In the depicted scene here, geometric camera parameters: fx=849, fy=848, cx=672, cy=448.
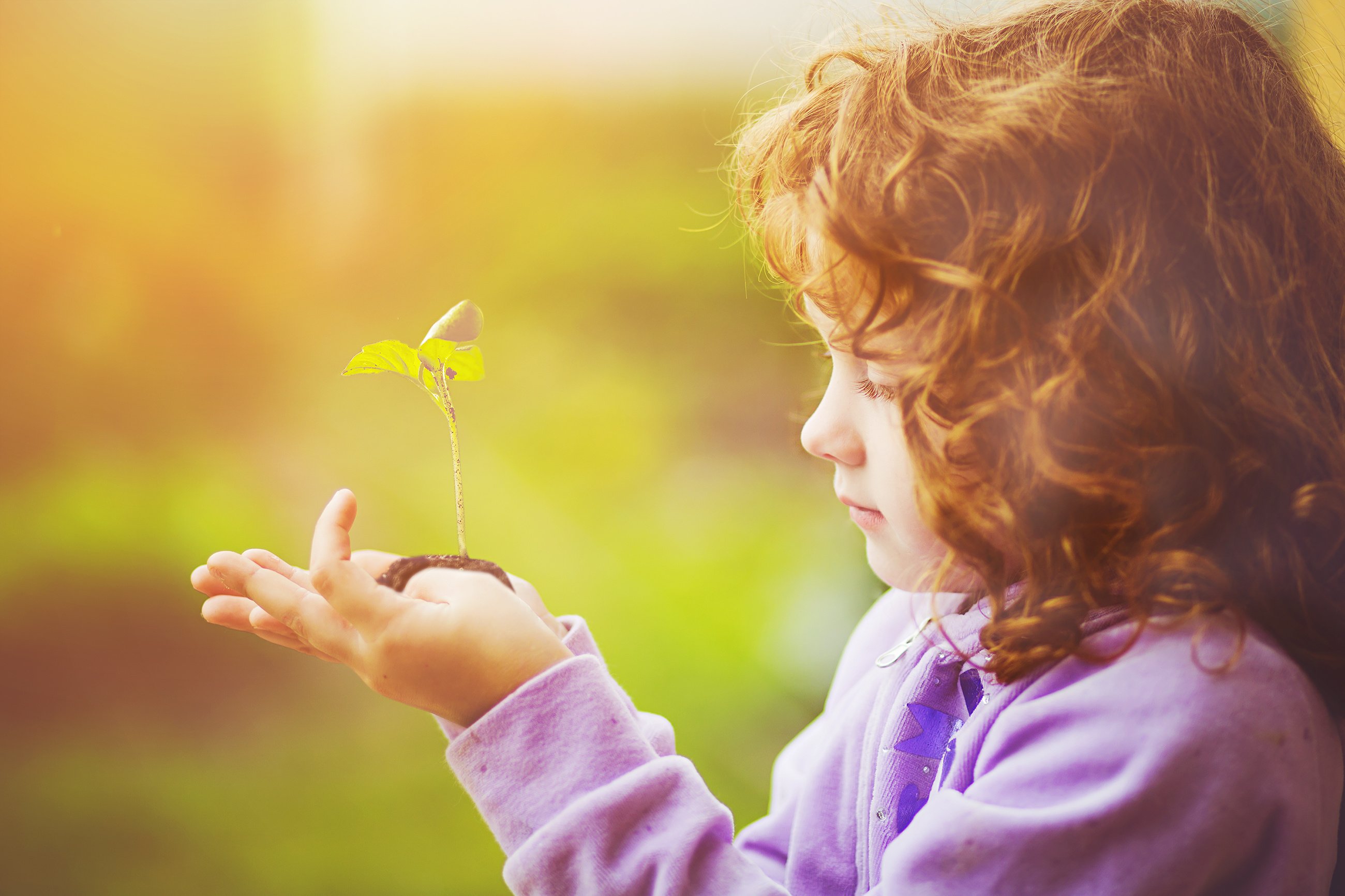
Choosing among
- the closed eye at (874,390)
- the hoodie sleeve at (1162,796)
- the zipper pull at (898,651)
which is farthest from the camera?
the zipper pull at (898,651)

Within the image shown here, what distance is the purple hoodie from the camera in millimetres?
422

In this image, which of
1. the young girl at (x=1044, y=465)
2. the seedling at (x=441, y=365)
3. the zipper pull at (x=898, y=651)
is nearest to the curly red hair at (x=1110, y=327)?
the young girl at (x=1044, y=465)

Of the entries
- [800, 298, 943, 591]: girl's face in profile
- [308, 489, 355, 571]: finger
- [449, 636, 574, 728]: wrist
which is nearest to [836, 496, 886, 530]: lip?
[800, 298, 943, 591]: girl's face in profile

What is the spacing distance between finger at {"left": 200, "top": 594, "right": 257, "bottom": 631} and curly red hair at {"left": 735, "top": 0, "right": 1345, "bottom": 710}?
415 mm

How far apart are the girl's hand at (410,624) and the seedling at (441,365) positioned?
0.05 feet

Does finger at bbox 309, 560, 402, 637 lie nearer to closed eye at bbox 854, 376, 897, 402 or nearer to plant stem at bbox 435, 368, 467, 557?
plant stem at bbox 435, 368, 467, 557

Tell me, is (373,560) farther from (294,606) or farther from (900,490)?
(900,490)

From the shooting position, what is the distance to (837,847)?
0.63 m

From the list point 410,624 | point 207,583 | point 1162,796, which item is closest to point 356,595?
point 410,624

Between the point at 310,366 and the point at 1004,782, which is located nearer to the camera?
the point at 1004,782

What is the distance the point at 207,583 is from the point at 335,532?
0.39ft

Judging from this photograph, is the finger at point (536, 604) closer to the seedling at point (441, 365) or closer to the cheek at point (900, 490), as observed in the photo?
the seedling at point (441, 365)

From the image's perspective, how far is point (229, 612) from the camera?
0.53 m

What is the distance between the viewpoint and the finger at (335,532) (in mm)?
476
